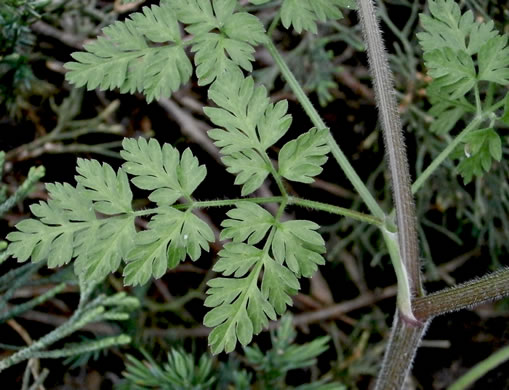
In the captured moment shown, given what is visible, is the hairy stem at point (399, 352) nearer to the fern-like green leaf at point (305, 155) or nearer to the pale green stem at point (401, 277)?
the pale green stem at point (401, 277)

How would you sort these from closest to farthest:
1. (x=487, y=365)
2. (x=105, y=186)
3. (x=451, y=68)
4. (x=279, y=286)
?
(x=279, y=286)
(x=105, y=186)
(x=451, y=68)
(x=487, y=365)

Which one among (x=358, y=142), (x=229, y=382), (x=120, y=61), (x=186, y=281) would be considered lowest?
(x=229, y=382)

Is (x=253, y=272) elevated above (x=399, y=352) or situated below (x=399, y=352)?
above

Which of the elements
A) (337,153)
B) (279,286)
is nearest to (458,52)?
(337,153)

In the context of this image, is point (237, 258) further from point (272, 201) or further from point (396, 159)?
point (396, 159)

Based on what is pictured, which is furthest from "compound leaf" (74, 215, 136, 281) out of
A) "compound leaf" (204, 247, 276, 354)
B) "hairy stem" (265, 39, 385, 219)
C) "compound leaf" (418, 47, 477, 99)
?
"compound leaf" (418, 47, 477, 99)

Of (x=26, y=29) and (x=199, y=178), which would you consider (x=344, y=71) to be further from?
(x=199, y=178)

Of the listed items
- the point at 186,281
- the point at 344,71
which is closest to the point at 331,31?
the point at 344,71

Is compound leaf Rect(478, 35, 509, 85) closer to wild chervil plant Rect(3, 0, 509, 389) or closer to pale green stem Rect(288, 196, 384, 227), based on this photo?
wild chervil plant Rect(3, 0, 509, 389)
